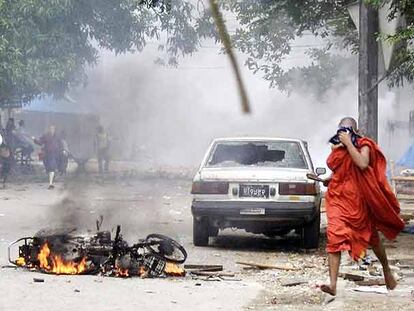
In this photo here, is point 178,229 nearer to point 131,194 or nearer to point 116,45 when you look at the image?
point 131,194

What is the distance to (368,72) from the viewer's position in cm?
1213

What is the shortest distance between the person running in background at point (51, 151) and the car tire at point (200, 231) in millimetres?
10328

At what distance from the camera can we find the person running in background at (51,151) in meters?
21.1

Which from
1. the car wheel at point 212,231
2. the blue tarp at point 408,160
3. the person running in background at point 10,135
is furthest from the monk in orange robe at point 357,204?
the person running in background at point 10,135

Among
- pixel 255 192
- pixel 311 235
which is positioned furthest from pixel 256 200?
pixel 311 235

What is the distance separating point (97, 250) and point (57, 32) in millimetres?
14290

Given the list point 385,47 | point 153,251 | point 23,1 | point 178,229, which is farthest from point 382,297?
point 23,1

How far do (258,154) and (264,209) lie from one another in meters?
1.29

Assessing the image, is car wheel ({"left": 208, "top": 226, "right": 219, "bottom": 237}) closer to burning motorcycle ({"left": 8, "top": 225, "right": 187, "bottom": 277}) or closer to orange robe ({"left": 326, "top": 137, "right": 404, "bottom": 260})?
burning motorcycle ({"left": 8, "top": 225, "right": 187, "bottom": 277})

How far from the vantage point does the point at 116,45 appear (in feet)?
77.2

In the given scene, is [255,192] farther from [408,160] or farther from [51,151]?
[51,151]

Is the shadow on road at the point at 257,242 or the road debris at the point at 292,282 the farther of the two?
the shadow on road at the point at 257,242

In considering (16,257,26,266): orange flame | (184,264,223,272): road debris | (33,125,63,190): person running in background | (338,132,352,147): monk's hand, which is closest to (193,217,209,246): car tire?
(184,264,223,272): road debris

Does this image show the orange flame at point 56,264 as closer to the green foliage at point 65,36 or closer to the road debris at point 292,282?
the road debris at point 292,282
